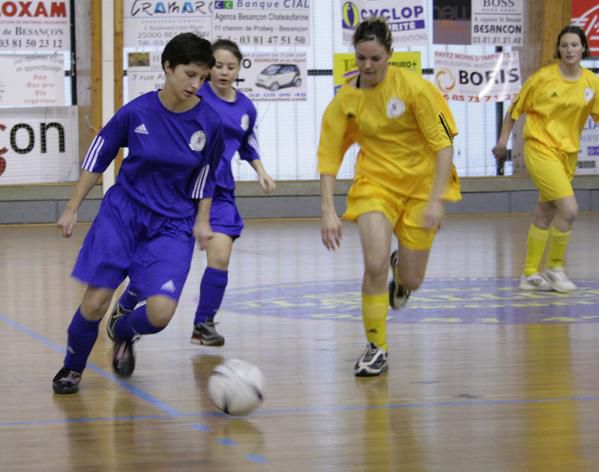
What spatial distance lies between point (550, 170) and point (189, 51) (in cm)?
408

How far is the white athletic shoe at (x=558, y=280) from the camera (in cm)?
812

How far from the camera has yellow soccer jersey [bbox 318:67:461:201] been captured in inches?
209

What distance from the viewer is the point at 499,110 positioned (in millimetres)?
16422

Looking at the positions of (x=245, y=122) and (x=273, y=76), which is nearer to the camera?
(x=245, y=122)

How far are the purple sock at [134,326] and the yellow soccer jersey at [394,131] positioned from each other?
40.0 inches

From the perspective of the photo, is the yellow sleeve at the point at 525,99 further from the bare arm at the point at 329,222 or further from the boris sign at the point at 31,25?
the boris sign at the point at 31,25

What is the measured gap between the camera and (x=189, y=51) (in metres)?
4.72

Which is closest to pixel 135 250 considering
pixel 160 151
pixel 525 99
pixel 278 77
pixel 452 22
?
pixel 160 151

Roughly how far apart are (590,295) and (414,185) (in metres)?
2.74

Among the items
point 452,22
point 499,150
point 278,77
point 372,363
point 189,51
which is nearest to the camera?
point 189,51

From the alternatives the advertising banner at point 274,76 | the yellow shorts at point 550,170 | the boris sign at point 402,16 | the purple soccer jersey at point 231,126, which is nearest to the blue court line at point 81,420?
the purple soccer jersey at point 231,126

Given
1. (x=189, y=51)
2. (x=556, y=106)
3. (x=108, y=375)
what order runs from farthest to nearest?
(x=556, y=106) < (x=108, y=375) < (x=189, y=51)

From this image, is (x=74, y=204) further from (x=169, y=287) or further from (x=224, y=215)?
(x=224, y=215)

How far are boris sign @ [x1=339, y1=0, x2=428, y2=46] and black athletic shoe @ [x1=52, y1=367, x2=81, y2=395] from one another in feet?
37.0
